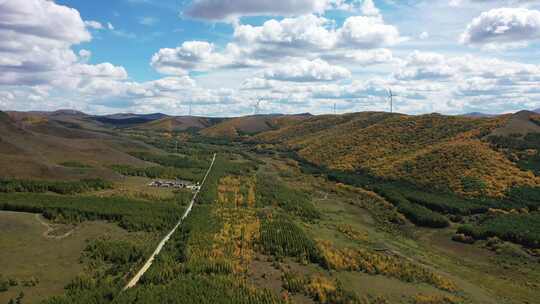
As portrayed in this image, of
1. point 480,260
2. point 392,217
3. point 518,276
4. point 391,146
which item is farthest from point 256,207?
point 391,146

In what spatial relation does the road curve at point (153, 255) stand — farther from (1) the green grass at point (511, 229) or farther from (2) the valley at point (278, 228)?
(1) the green grass at point (511, 229)

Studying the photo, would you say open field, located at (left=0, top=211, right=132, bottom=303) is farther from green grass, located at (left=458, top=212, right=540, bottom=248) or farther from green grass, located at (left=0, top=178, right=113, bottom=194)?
green grass, located at (left=458, top=212, right=540, bottom=248)

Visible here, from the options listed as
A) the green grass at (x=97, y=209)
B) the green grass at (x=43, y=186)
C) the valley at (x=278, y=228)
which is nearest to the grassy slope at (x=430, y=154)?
the valley at (x=278, y=228)

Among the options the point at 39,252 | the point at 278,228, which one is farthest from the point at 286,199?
the point at 39,252

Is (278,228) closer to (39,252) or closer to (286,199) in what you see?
(286,199)

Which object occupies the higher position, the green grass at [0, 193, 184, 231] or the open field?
the green grass at [0, 193, 184, 231]

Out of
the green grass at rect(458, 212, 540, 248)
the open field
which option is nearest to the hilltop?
the green grass at rect(458, 212, 540, 248)
